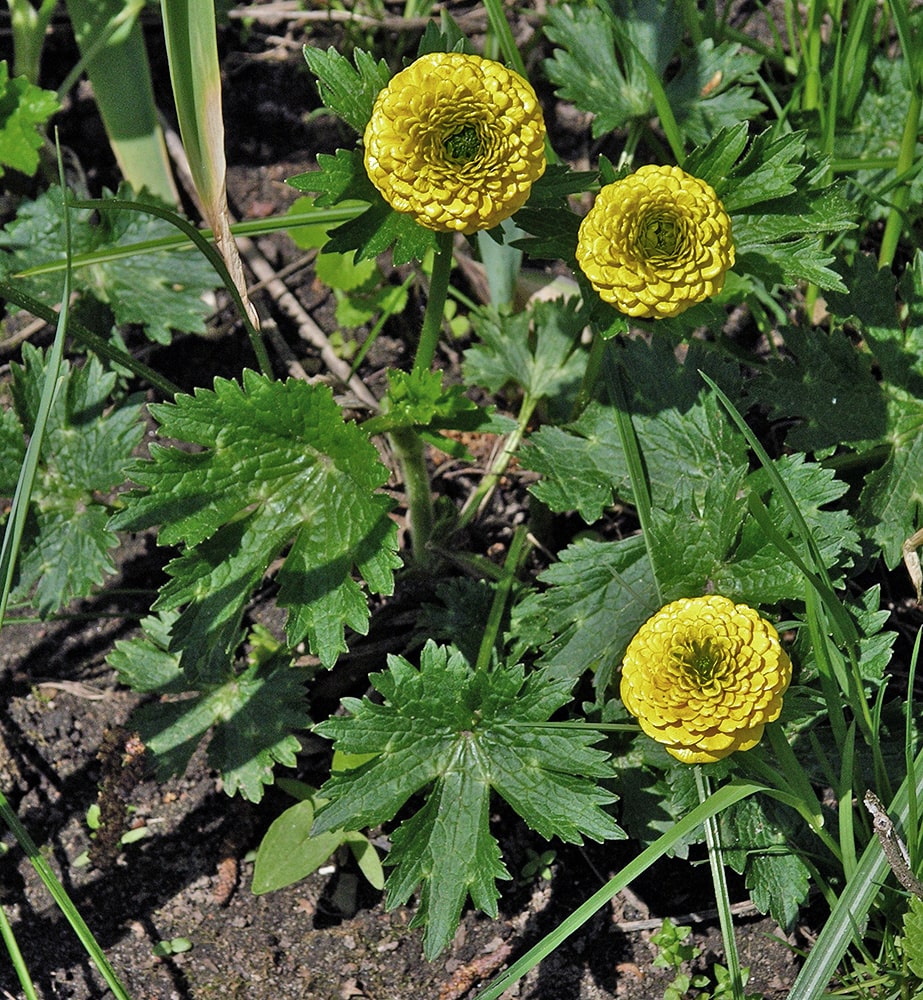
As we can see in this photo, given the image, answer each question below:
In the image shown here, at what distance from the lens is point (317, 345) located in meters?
2.43

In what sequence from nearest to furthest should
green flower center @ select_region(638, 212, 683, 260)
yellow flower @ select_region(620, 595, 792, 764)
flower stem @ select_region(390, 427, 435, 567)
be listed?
yellow flower @ select_region(620, 595, 792, 764) < green flower center @ select_region(638, 212, 683, 260) < flower stem @ select_region(390, 427, 435, 567)

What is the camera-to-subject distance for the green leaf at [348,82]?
4.89ft

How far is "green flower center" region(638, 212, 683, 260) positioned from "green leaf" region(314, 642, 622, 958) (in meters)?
0.62

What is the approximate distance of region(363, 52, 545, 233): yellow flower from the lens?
1354 millimetres

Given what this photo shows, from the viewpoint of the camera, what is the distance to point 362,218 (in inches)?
59.1

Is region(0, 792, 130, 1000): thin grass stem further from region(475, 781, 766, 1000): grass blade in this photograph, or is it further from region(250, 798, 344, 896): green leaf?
region(475, 781, 766, 1000): grass blade

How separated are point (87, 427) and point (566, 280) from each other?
1058 millimetres

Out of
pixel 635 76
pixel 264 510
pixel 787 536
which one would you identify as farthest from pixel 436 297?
pixel 635 76

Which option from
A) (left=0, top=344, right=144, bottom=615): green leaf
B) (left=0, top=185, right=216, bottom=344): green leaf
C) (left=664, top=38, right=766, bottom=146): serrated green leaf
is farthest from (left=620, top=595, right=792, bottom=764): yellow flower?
(left=0, top=185, right=216, bottom=344): green leaf

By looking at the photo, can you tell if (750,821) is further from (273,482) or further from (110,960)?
(110,960)

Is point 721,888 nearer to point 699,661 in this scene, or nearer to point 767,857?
point 767,857

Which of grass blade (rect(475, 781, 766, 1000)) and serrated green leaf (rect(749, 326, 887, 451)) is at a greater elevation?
serrated green leaf (rect(749, 326, 887, 451))

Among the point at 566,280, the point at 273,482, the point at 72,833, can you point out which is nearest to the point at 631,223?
the point at 273,482

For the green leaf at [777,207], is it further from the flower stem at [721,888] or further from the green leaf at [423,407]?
the flower stem at [721,888]
